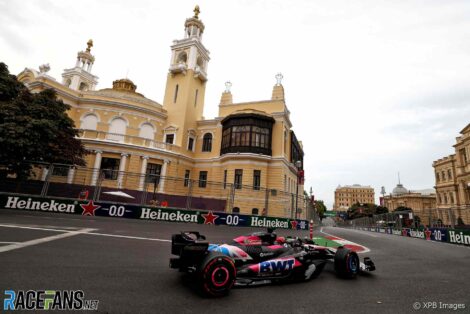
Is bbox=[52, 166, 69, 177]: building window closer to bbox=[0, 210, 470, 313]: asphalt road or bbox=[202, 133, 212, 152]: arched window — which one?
bbox=[0, 210, 470, 313]: asphalt road

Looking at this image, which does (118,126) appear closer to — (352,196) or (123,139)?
(123,139)

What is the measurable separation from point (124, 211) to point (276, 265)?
10.4m

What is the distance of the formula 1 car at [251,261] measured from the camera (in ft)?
11.6

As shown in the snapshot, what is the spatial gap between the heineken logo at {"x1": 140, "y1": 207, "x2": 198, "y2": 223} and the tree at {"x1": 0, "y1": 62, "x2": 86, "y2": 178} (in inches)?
288

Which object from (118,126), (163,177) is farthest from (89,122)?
(163,177)

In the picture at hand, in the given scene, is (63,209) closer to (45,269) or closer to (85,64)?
(45,269)

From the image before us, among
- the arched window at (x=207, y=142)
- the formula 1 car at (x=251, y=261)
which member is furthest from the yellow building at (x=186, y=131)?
the formula 1 car at (x=251, y=261)

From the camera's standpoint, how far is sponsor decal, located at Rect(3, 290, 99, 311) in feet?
9.02

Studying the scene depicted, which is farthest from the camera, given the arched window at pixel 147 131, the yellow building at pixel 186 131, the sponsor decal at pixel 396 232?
the arched window at pixel 147 131

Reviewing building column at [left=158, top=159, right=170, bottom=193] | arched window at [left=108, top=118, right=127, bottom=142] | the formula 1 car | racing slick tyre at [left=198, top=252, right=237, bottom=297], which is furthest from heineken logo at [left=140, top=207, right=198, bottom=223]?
arched window at [left=108, top=118, right=127, bottom=142]

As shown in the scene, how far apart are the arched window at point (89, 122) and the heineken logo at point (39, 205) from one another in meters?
21.7

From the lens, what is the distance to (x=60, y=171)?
503 inches

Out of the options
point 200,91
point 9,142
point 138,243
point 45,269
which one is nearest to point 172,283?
point 45,269

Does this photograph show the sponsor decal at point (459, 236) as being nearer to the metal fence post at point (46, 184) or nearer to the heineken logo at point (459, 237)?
the heineken logo at point (459, 237)
